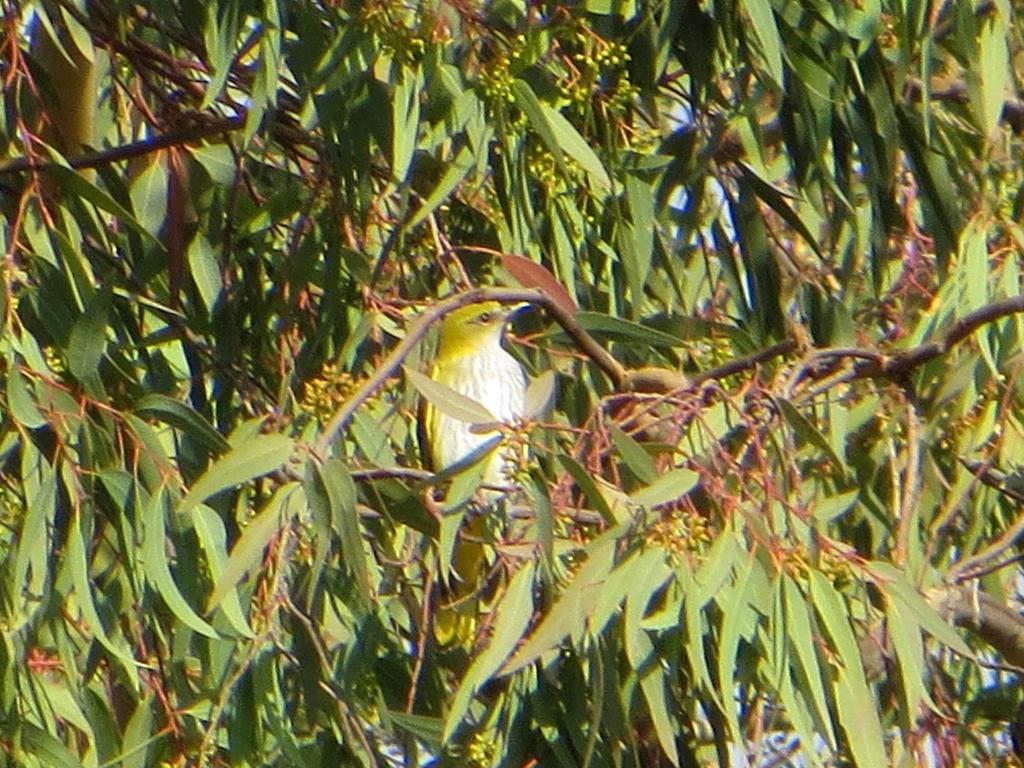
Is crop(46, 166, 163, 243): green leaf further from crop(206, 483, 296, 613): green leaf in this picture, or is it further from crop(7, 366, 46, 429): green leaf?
crop(206, 483, 296, 613): green leaf

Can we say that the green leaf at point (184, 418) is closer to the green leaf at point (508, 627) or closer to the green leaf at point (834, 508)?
the green leaf at point (508, 627)

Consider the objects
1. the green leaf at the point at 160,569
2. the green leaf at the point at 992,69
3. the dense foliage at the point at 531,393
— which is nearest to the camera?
the dense foliage at the point at 531,393

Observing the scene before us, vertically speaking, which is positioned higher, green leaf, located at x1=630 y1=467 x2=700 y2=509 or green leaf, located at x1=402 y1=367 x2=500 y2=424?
green leaf, located at x1=402 y1=367 x2=500 y2=424

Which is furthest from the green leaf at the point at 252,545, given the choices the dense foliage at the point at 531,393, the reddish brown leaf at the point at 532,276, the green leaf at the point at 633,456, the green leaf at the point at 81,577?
the reddish brown leaf at the point at 532,276

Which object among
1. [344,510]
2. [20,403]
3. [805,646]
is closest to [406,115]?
[20,403]

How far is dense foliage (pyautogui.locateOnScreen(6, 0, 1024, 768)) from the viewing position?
2303mm

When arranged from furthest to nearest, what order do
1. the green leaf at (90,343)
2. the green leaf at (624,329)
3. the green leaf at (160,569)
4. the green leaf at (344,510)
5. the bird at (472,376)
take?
the bird at (472,376)
the green leaf at (624,329)
the green leaf at (90,343)
the green leaf at (160,569)
the green leaf at (344,510)

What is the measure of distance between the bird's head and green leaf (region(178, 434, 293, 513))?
1655 millimetres

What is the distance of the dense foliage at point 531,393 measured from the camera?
2.30 m

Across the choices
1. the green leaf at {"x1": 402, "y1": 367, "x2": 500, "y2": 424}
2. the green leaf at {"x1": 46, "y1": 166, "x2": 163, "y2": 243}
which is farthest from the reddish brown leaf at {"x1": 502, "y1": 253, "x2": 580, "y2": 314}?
the green leaf at {"x1": 46, "y1": 166, "x2": 163, "y2": 243}

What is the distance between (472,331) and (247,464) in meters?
1.79

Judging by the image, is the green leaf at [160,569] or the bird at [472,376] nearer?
the green leaf at [160,569]

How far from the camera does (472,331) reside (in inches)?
158

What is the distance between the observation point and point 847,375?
2.70m
